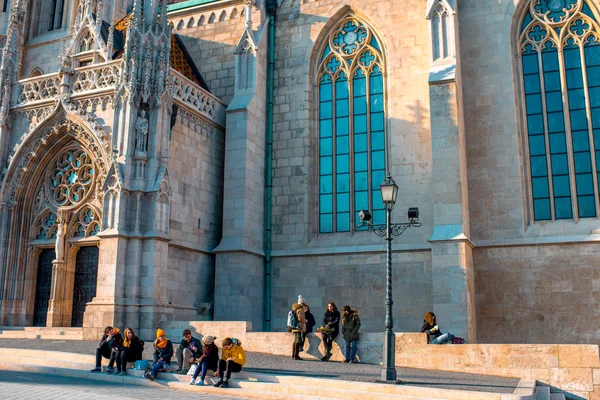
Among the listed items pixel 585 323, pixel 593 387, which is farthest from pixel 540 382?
pixel 585 323

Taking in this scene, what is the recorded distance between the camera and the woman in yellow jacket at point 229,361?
1248 centimetres

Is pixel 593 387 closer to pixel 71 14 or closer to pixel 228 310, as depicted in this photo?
pixel 228 310

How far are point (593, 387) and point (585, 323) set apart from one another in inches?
256

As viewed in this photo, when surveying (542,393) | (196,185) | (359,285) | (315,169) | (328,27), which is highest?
(328,27)

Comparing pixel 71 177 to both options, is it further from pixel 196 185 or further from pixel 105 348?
pixel 105 348

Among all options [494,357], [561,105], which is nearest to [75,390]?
[494,357]

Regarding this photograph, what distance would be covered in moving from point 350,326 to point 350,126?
9996 millimetres

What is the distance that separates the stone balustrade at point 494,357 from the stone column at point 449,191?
167 inches

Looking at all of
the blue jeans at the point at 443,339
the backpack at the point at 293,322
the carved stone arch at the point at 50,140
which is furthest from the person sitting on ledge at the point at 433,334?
the carved stone arch at the point at 50,140

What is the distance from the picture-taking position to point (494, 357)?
47.4 ft

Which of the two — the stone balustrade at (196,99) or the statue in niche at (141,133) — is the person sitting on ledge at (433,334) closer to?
the statue in niche at (141,133)

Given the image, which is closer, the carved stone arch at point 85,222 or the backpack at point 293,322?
the backpack at point 293,322

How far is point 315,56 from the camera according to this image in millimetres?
24781

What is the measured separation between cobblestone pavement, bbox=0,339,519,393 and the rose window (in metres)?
5.92
